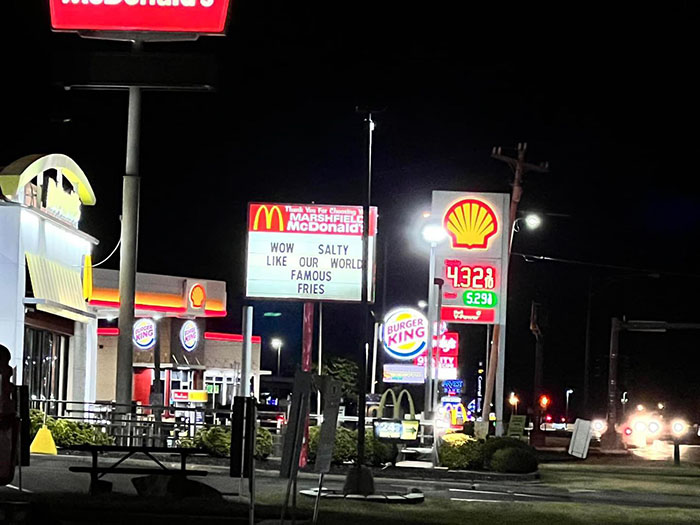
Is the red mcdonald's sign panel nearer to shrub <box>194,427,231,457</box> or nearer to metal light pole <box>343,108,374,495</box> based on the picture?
metal light pole <box>343,108,374,495</box>

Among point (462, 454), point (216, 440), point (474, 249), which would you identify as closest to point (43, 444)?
point (216, 440)

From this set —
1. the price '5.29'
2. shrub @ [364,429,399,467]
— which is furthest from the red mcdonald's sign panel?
shrub @ [364,429,399,467]

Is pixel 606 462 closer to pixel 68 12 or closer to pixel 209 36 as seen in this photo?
pixel 209 36

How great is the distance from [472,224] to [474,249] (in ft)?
2.20

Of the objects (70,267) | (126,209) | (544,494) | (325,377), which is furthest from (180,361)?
(325,377)

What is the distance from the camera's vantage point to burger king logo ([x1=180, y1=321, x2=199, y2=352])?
61.4m

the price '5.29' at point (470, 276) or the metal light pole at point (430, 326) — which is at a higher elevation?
the price '5.29' at point (470, 276)

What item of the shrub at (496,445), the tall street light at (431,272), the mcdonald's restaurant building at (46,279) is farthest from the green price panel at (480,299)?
the mcdonald's restaurant building at (46,279)

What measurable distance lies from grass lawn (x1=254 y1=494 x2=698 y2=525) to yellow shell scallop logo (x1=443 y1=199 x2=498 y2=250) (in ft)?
37.4

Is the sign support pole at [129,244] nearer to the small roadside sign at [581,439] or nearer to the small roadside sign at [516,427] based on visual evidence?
the small roadside sign at [516,427]

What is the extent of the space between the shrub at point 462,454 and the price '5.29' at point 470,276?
3.90 metres

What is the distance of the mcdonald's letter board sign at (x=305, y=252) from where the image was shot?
29.4 meters

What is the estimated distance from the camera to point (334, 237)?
2944cm

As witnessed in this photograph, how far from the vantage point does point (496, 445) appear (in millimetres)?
32375
